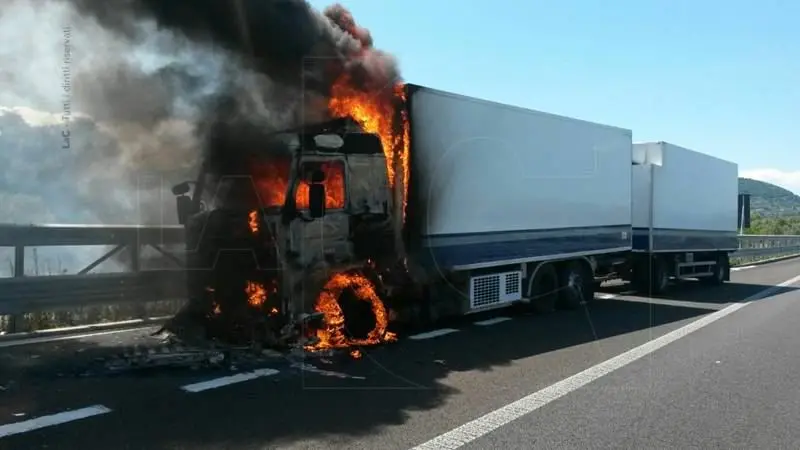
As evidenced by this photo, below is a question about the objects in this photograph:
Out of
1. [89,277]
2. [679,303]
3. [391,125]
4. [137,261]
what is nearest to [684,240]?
[679,303]

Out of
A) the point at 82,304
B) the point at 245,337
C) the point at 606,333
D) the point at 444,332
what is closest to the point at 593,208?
the point at 606,333

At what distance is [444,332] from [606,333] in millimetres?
2338

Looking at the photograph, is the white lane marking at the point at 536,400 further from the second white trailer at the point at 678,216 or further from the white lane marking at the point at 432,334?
the second white trailer at the point at 678,216

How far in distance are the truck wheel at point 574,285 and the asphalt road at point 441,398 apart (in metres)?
2.86

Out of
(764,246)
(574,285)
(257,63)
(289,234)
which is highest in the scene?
(257,63)

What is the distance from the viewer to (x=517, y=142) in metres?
10.9

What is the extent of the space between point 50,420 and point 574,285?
941cm

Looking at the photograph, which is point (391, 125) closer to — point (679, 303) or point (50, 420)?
point (50, 420)

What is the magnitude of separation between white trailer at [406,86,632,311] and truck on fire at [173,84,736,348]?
3 cm

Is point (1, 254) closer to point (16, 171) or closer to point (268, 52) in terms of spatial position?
point (16, 171)

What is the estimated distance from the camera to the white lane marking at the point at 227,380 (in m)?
6.20

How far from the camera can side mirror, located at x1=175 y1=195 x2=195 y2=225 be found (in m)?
8.62

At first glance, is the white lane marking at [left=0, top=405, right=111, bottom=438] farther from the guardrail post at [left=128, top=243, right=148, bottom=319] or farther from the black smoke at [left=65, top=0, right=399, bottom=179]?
the guardrail post at [left=128, top=243, right=148, bottom=319]

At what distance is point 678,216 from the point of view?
16672mm
